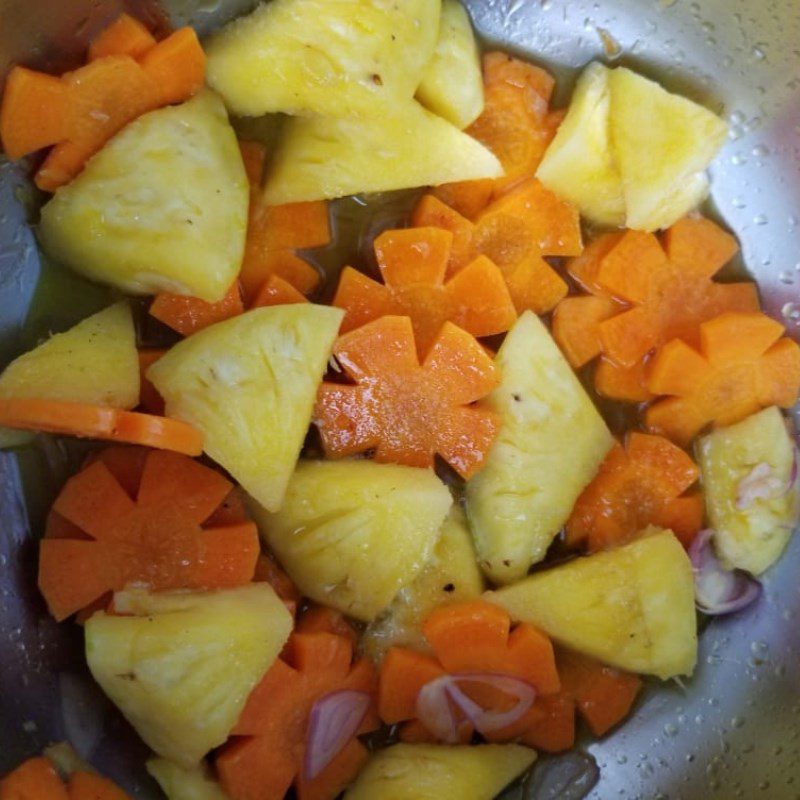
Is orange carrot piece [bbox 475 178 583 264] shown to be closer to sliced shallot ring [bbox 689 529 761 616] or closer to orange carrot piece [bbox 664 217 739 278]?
orange carrot piece [bbox 664 217 739 278]

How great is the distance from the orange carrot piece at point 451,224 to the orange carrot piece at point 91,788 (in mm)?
1376

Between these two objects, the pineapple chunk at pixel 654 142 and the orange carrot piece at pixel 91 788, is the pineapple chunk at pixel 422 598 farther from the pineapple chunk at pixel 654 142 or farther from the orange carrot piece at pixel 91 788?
the pineapple chunk at pixel 654 142

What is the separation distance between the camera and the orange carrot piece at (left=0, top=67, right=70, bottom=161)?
72.9 inches

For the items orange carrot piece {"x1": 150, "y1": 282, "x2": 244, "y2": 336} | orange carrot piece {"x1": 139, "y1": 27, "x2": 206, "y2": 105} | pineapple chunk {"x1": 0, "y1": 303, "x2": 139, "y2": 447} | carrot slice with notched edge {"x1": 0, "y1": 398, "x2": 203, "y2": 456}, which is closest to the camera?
carrot slice with notched edge {"x1": 0, "y1": 398, "x2": 203, "y2": 456}

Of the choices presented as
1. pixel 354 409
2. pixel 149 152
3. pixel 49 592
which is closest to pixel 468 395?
pixel 354 409

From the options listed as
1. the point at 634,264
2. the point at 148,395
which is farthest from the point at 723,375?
the point at 148,395

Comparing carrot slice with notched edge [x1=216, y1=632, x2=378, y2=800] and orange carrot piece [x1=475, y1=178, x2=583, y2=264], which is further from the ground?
orange carrot piece [x1=475, y1=178, x2=583, y2=264]

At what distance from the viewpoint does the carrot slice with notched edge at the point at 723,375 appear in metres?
2.24

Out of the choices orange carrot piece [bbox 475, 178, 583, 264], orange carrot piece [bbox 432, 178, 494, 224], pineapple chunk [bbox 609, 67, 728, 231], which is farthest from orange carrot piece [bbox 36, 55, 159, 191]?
pineapple chunk [bbox 609, 67, 728, 231]

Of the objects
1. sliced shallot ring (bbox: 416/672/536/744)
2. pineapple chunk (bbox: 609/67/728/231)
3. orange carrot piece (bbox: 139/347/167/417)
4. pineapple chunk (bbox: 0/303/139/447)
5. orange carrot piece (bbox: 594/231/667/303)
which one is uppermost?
pineapple chunk (bbox: 609/67/728/231)

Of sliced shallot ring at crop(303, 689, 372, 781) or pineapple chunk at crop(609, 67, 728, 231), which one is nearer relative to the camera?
sliced shallot ring at crop(303, 689, 372, 781)

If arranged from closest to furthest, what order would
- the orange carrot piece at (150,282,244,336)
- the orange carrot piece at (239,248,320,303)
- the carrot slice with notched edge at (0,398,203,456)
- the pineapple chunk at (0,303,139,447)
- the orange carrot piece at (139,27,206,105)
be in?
the carrot slice with notched edge at (0,398,203,456), the pineapple chunk at (0,303,139,447), the orange carrot piece at (139,27,206,105), the orange carrot piece at (150,282,244,336), the orange carrot piece at (239,248,320,303)

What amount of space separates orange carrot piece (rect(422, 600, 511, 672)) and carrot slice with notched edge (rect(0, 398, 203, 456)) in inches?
27.1

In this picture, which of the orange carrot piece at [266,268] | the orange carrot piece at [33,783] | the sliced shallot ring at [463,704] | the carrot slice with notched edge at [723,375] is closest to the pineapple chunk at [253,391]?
the orange carrot piece at [266,268]
